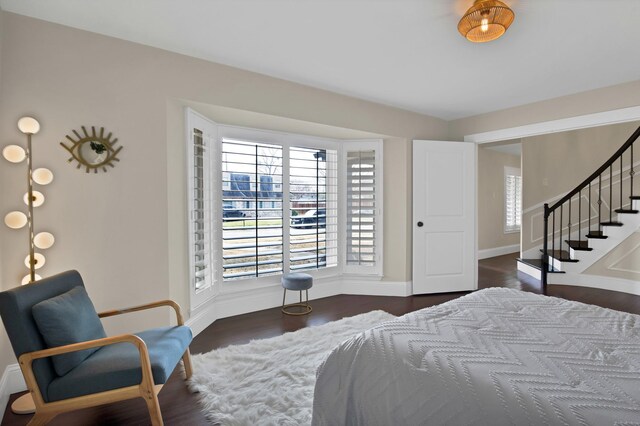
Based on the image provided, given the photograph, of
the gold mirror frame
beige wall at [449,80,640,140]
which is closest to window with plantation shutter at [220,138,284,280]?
the gold mirror frame

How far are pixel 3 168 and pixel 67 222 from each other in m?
0.48

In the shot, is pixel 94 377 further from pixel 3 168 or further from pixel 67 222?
pixel 3 168

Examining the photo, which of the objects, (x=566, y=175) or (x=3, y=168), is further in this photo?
(x=566, y=175)

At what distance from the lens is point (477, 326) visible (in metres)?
1.61

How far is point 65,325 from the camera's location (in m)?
1.71

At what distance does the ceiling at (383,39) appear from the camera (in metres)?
2.09

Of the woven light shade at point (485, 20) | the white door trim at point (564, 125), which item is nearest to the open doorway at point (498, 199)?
the white door trim at point (564, 125)

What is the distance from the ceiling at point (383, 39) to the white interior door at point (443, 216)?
1048mm

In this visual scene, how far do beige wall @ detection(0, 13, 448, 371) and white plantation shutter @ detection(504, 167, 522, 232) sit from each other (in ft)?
22.8

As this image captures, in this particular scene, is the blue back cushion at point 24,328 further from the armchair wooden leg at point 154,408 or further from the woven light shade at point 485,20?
the woven light shade at point 485,20

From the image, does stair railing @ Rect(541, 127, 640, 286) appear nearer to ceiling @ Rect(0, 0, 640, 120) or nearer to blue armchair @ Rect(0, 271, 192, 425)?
ceiling @ Rect(0, 0, 640, 120)

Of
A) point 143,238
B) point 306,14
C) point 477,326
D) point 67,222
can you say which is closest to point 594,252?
point 477,326

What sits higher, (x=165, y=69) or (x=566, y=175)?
(x=165, y=69)

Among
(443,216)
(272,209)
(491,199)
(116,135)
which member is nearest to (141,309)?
(116,135)
